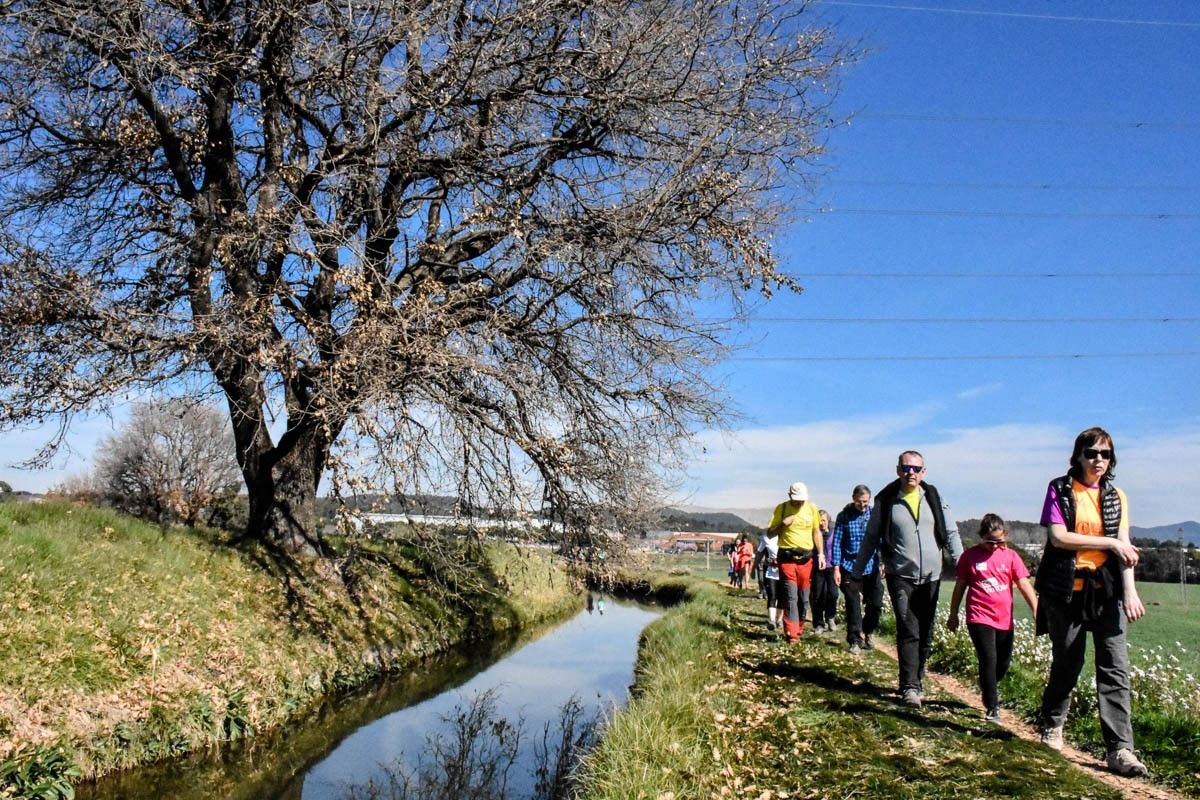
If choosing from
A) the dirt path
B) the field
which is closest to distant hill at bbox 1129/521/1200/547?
the field

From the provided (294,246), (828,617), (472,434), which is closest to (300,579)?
(472,434)

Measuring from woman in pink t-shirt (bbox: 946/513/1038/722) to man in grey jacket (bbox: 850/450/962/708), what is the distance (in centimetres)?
24

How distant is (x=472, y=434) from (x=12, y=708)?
5510mm

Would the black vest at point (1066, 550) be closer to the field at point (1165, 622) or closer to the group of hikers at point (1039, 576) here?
the group of hikers at point (1039, 576)

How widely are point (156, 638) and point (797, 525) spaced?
710cm

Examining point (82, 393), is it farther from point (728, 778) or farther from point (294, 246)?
point (728, 778)

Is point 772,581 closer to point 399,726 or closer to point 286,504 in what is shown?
point 399,726

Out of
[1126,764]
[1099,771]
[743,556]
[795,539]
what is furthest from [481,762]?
[743,556]

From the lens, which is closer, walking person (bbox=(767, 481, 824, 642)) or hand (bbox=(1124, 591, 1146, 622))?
hand (bbox=(1124, 591, 1146, 622))

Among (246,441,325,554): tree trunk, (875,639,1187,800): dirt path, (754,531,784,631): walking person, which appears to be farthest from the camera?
(246,441,325,554): tree trunk

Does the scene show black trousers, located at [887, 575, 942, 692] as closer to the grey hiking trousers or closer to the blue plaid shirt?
the grey hiking trousers

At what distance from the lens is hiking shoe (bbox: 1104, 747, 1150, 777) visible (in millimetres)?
5477

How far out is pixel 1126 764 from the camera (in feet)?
18.0

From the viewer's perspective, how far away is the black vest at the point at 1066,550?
18.4 ft
